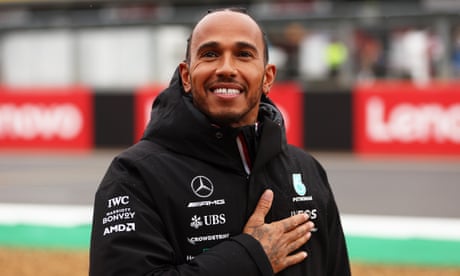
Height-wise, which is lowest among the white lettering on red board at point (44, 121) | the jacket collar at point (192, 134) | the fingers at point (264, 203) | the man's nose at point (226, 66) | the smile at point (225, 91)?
the white lettering on red board at point (44, 121)

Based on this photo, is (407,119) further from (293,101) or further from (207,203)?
(207,203)

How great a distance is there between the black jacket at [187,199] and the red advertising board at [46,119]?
13.5 metres

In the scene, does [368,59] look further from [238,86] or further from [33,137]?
[238,86]

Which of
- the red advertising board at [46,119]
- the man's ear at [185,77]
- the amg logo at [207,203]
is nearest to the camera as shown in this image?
the amg logo at [207,203]

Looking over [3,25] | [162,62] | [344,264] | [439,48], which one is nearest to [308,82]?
[439,48]

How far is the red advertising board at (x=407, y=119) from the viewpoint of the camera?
1322 cm

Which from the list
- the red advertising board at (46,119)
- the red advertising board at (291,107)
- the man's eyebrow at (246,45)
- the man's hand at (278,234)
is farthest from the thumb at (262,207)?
the red advertising board at (46,119)

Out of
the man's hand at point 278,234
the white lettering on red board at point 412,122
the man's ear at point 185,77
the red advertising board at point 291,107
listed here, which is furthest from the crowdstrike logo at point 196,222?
the red advertising board at point 291,107

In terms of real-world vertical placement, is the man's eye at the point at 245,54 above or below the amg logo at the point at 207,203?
above

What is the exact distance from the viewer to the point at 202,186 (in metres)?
2.20

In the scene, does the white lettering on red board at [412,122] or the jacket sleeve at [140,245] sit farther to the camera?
the white lettering on red board at [412,122]

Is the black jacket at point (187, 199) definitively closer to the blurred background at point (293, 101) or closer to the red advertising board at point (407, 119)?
the blurred background at point (293, 101)

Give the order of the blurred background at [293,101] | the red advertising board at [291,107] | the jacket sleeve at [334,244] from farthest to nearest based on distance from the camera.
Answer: the red advertising board at [291,107]
the blurred background at [293,101]
the jacket sleeve at [334,244]

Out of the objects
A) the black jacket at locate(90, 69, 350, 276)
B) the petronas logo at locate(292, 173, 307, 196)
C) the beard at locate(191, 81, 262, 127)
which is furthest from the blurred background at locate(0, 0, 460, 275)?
the beard at locate(191, 81, 262, 127)
